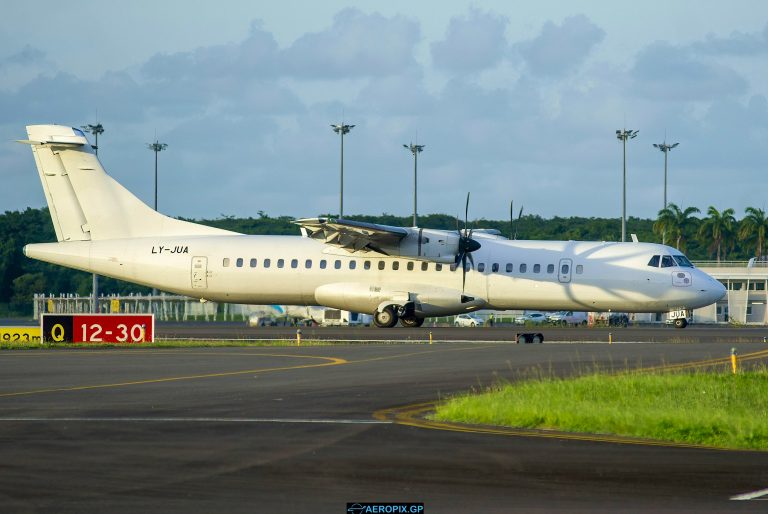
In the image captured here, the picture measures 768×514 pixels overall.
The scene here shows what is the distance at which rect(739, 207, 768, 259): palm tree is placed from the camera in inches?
4626

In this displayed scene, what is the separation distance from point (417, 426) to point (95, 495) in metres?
6.70

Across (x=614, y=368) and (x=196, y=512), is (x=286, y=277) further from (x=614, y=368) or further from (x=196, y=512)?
(x=196, y=512)

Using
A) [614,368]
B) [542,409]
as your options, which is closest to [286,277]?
[614,368]

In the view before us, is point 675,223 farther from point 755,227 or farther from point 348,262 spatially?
point 348,262

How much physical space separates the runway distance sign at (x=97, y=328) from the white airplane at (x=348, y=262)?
25.8 feet

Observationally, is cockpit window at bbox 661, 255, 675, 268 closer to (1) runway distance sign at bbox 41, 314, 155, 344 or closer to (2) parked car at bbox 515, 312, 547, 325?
(1) runway distance sign at bbox 41, 314, 155, 344

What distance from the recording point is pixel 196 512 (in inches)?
415

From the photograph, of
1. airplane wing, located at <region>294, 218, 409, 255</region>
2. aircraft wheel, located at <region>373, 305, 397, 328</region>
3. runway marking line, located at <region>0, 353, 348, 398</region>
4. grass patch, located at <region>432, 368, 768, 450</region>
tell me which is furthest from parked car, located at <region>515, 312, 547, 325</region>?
grass patch, located at <region>432, 368, 768, 450</region>

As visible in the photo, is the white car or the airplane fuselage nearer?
the airplane fuselage

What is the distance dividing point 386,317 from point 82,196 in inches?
616

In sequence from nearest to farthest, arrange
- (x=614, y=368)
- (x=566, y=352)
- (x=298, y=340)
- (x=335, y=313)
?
1. (x=614, y=368)
2. (x=566, y=352)
3. (x=298, y=340)
4. (x=335, y=313)

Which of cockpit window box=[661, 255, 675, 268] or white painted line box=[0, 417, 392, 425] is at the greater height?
cockpit window box=[661, 255, 675, 268]

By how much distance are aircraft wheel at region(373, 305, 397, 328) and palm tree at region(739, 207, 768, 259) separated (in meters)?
79.4

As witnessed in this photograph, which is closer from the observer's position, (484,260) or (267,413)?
(267,413)
